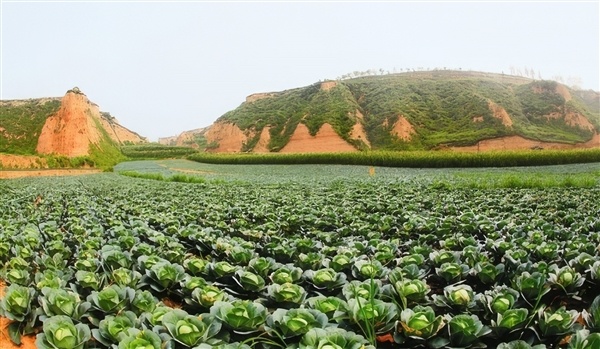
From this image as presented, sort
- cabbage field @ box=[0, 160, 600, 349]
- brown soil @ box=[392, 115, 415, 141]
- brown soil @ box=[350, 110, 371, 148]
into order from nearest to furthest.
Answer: cabbage field @ box=[0, 160, 600, 349] < brown soil @ box=[392, 115, 415, 141] < brown soil @ box=[350, 110, 371, 148]

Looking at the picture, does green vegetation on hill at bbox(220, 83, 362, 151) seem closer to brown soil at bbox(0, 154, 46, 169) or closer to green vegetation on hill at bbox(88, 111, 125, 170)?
green vegetation on hill at bbox(88, 111, 125, 170)

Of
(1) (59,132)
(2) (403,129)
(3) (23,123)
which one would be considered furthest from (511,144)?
(3) (23,123)

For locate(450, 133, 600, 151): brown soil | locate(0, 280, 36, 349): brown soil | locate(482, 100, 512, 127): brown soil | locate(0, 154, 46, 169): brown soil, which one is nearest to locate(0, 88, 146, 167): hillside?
locate(0, 154, 46, 169): brown soil

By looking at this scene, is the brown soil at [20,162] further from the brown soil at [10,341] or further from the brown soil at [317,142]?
the brown soil at [10,341]

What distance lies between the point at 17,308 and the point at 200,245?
2.18 metres

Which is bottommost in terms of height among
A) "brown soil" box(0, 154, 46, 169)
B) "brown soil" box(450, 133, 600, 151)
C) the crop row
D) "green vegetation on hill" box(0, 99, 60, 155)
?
the crop row

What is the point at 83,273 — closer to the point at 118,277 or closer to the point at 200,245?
the point at 118,277

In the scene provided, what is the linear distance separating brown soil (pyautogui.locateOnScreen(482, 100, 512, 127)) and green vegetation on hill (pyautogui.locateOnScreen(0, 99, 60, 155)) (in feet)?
242

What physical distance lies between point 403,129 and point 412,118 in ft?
13.3

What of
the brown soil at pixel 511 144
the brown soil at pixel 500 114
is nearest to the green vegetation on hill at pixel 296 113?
the brown soil at pixel 511 144

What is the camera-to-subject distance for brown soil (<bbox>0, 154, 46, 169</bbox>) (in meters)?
40.1

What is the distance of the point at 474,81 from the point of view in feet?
271

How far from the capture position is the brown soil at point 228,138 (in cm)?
7900

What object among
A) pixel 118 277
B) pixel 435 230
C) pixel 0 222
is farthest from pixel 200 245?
pixel 0 222
